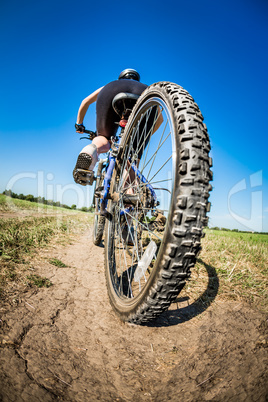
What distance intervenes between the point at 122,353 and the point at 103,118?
253 cm

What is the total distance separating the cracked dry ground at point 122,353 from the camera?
0.68 m

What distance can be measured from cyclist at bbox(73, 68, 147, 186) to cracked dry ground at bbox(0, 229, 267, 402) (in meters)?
1.58

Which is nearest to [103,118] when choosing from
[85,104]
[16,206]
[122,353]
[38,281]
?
[85,104]

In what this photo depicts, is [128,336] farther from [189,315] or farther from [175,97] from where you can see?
[175,97]

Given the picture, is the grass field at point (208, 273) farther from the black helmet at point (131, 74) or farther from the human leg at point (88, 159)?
the black helmet at point (131, 74)

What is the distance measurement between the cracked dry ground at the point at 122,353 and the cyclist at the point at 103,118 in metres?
1.58

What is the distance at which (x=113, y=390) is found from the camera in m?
0.72

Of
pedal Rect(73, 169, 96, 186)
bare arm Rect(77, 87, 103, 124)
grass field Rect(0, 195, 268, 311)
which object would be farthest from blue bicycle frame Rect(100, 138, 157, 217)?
bare arm Rect(77, 87, 103, 124)

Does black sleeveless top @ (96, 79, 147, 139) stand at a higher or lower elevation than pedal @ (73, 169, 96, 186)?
higher

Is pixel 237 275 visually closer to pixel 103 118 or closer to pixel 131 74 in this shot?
pixel 103 118

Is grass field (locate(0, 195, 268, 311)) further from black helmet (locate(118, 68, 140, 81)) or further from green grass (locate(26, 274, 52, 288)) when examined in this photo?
black helmet (locate(118, 68, 140, 81))

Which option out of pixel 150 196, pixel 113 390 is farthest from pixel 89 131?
pixel 113 390

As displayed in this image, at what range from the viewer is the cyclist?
7.23 feet

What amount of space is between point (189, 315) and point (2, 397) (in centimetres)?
114
